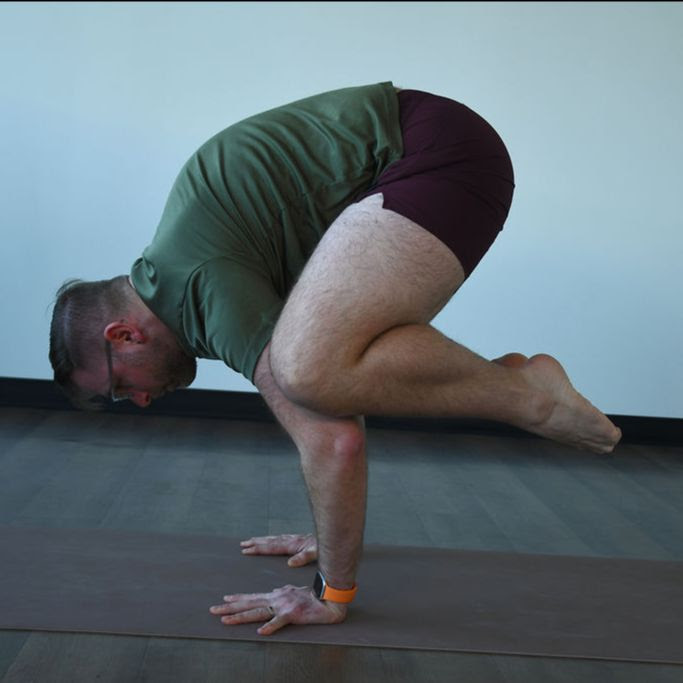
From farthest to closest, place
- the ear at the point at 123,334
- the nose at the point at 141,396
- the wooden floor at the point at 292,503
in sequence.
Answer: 1. the nose at the point at 141,396
2. the ear at the point at 123,334
3. the wooden floor at the point at 292,503

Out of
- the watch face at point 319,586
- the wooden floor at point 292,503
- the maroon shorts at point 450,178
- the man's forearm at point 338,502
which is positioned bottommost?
the wooden floor at point 292,503

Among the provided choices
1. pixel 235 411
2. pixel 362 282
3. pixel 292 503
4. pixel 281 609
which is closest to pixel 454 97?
pixel 235 411

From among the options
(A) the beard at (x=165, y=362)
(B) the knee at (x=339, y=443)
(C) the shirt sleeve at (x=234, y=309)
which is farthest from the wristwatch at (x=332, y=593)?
(A) the beard at (x=165, y=362)

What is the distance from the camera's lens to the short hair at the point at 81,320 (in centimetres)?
227

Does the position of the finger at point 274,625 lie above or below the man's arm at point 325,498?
below

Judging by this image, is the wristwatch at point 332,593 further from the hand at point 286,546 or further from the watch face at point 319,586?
the hand at point 286,546

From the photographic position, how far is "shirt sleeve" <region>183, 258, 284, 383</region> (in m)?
2.03

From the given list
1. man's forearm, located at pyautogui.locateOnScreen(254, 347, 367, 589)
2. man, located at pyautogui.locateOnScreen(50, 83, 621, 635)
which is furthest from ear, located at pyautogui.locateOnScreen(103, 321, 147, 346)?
man's forearm, located at pyautogui.locateOnScreen(254, 347, 367, 589)

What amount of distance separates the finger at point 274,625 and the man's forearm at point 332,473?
123mm

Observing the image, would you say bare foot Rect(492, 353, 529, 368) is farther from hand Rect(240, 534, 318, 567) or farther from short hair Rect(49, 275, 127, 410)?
short hair Rect(49, 275, 127, 410)

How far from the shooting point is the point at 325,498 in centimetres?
205

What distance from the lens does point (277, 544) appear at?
2.51m

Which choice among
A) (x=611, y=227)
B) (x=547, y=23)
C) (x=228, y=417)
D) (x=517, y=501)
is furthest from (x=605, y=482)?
(x=547, y=23)

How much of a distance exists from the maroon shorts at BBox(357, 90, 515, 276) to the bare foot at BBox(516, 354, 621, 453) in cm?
27
